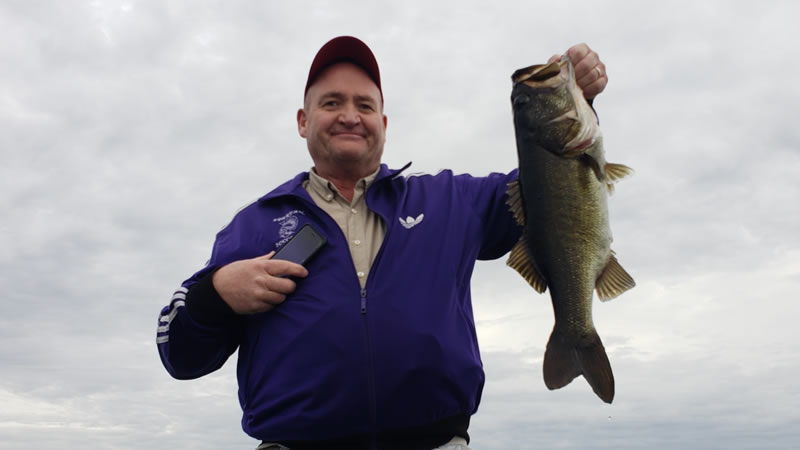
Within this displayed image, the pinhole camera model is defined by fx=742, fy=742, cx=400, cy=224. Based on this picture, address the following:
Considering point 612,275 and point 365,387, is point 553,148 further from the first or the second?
point 365,387

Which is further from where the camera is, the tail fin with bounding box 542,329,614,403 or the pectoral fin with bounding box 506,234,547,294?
the pectoral fin with bounding box 506,234,547,294

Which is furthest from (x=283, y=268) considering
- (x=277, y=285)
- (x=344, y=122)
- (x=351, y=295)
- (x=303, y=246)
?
(x=344, y=122)

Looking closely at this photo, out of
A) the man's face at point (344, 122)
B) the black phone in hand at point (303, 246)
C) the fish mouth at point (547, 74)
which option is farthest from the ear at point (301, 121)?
the fish mouth at point (547, 74)

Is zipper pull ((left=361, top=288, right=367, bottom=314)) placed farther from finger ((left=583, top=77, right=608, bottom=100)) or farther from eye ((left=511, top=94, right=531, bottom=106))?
finger ((left=583, top=77, right=608, bottom=100))

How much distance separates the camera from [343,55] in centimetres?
556

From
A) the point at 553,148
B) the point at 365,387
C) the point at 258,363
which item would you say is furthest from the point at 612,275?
the point at 258,363

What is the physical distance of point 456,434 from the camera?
15.7 feet

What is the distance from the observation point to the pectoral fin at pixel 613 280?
4.56 meters

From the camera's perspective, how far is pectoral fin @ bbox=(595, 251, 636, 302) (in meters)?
4.56

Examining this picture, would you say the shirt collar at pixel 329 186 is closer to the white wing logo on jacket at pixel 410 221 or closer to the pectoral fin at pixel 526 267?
the white wing logo on jacket at pixel 410 221

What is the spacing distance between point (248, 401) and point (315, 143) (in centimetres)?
189

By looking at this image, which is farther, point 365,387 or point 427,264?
point 427,264

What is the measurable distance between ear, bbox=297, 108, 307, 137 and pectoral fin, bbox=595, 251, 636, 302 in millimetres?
2597

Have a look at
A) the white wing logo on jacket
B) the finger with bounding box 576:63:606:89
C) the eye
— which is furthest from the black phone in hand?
the finger with bounding box 576:63:606:89
